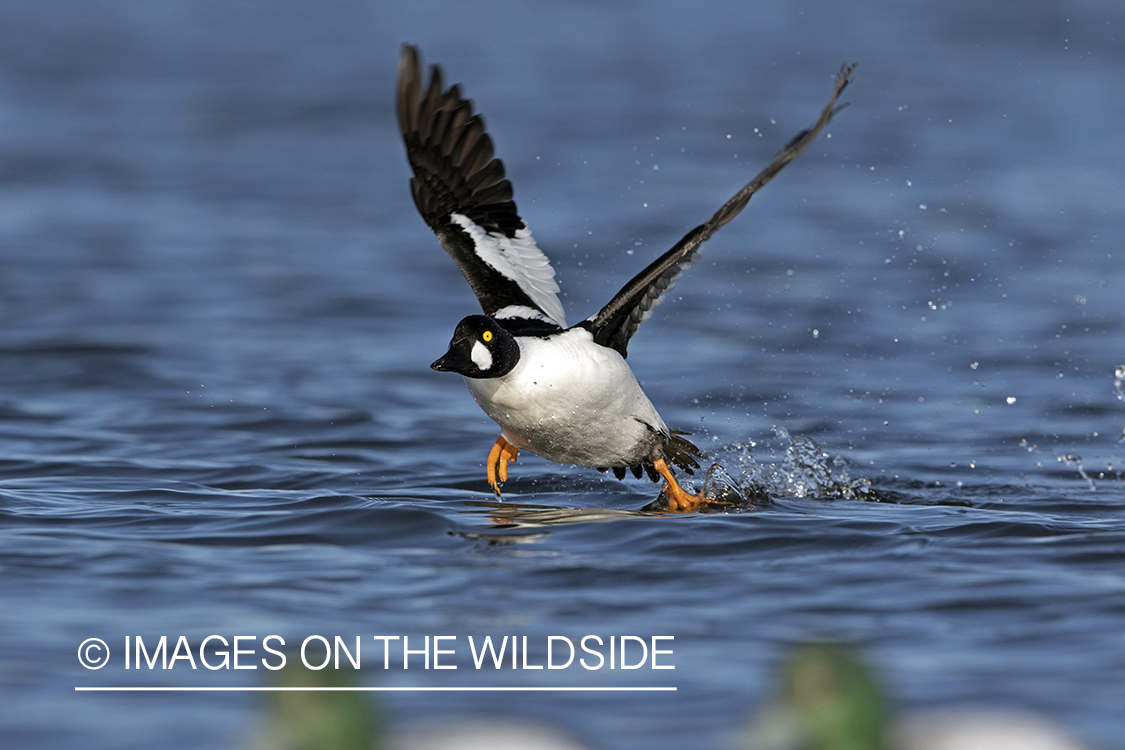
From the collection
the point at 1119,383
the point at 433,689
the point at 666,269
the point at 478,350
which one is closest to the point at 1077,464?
the point at 1119,383

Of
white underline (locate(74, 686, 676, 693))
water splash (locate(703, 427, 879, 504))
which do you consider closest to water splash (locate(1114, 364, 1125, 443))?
water splash (locate(703, 427, 879, 504))

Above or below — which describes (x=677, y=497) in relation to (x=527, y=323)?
below

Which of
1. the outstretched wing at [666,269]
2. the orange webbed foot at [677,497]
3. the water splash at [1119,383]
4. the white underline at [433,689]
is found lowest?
the white underline at [433,689]

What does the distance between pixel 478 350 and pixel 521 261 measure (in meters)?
1.73

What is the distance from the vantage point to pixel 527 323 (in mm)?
8461

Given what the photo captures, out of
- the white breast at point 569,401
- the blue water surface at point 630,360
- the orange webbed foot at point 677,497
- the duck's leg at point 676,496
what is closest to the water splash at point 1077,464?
the blue water surface at point 630,360

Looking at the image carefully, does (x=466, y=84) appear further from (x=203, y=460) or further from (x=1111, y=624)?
(x=1111, y=624)

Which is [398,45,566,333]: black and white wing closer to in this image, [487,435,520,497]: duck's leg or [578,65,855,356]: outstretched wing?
[578,65,855,356]: outstretched wing

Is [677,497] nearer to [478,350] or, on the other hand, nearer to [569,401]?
[569,401]

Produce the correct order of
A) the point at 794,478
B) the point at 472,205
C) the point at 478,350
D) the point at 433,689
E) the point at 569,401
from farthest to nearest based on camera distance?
1. the point at 472,205
2. the point at 794,478
3. the point at 569,401
4. the point at 478,350
5. the point at 433,689

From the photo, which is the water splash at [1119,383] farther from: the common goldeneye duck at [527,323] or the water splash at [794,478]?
the common goldeneye duck at [527,323]

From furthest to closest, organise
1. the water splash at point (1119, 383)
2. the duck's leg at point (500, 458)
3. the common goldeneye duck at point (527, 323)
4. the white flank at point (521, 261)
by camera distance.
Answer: the water splash at point (1119, 383), the white flank at point (521, 261), the duck's leg at point (500, 458), the common goldeneye duck at point (527, 323)

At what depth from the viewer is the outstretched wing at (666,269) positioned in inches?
287

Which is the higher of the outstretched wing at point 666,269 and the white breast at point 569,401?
the outstretched wing at point 666,269
